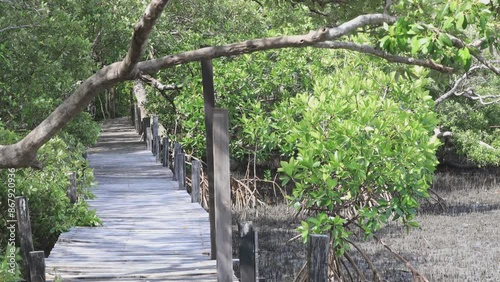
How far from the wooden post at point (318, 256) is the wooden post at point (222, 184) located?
0.90m

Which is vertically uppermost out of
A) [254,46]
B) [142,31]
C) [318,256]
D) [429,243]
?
[142,31]

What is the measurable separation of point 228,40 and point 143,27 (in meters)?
11.1

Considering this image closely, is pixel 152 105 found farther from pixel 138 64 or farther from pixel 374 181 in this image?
pixel 138 64

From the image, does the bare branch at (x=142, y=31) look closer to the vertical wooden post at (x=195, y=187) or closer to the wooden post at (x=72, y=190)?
the wooden post at (x=72, y=190)

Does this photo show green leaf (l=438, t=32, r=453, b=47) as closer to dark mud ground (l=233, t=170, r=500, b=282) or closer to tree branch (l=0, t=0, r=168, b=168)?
tree branch (l=0, t=0, r=168, b=168)

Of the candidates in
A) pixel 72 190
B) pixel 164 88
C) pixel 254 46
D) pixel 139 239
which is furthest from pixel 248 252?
pixel 164 88

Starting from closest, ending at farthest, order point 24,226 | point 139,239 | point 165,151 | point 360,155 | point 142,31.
A: 1. point 142,31
2. point 24,226
3. point 139,239
4. point 360,155
5. point 165,151

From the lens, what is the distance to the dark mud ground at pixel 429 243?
11516 mm

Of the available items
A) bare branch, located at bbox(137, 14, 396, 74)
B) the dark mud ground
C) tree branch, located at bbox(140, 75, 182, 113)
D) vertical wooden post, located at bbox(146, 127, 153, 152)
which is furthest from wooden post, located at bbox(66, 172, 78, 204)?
vertical wooden post, located at bbox(146, 127, 153, 152)

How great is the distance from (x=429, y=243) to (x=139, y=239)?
6715mm

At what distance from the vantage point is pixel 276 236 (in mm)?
13617

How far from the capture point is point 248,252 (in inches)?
228

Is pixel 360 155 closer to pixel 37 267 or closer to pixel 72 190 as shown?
pixel 72 190

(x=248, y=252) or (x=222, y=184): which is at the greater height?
(x=222, y=184)
